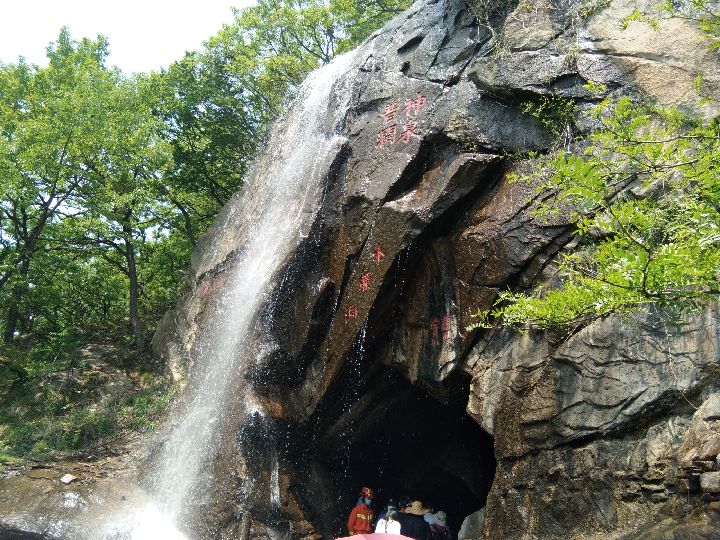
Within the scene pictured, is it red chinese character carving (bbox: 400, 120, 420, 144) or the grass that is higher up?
red chinese character carving (bbox: 400, 120, 420, 144)

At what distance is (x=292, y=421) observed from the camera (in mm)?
10750

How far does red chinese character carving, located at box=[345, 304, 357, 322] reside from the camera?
387 inches

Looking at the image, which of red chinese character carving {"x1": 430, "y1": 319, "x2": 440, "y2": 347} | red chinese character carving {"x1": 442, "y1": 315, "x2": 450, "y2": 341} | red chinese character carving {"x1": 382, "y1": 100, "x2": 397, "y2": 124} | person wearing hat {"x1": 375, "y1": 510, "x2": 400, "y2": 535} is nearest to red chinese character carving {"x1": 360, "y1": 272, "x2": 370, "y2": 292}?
red chinese character carving {"x1": 430, "y1": 319, "x2": 440, "y2": 347}

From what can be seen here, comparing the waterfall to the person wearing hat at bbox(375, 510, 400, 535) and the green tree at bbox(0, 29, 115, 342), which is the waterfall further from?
the green tree at bbox(0, 29, 115, 342)

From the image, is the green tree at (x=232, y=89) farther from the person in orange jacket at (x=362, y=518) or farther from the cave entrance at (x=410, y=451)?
the person in orange jacket at (x=362, y=518)

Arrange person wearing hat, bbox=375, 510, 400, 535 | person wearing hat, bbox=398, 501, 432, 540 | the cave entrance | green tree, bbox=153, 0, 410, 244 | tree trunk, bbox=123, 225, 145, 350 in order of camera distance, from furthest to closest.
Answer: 1. green tree, bbox=153, 0, 410, 244
2. tree trunk, bbox=123, 225, 145, 350
3. the cave entrance
4. person wearing hat, bbox=398, 501, 432, 540
5. person wearing hat, bbox=375, 510, 400, 535

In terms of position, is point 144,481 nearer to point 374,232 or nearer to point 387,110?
point 374,232

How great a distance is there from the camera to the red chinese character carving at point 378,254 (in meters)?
9.48

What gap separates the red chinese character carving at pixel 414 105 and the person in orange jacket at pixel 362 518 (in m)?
6.58

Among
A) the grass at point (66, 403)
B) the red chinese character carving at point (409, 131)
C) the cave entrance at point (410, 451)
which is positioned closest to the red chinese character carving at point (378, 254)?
the red chinese character carving at point (409, 131)

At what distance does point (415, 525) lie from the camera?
8.99 metres

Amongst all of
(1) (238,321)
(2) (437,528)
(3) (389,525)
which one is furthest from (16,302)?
(2) (437,528)

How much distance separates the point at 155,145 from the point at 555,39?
10542 millimetres

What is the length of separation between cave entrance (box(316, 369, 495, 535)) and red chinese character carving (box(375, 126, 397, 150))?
156 inches
